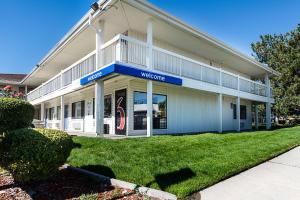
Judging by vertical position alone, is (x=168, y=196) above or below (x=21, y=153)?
below

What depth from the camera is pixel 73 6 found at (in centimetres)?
1331

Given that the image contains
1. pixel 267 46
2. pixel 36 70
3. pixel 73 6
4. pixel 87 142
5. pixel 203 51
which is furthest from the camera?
pixel 267 46

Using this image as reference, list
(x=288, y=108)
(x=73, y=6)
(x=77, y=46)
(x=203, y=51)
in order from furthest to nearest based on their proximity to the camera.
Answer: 1. (x=288, y=108)
2. (x=203, y=51)
3. (x=77, y=46)
4. (x=73, y=6)

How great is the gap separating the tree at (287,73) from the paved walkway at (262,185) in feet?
Answer: 89.8

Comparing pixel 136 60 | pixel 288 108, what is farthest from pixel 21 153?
pixel 288 108

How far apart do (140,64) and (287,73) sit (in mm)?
27614

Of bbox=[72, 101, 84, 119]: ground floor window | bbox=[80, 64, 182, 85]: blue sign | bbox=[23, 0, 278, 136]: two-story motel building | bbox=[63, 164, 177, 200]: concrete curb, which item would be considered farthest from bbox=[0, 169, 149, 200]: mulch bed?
bbox=[72, 101, 84, 119]: ground floor window

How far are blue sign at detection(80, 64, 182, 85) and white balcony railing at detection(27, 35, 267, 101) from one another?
42 cm

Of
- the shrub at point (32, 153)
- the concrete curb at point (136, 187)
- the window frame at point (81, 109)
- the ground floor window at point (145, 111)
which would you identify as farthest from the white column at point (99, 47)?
the window frame at point (81, 109)

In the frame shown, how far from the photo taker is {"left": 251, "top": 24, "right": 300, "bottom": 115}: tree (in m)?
32.8

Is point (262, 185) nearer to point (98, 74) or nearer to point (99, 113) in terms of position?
point (99, 113)

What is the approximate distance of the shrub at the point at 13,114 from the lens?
6.52 m

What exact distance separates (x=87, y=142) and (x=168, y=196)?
219 inches

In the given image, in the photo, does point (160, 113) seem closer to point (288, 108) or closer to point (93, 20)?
point (93, 20)
